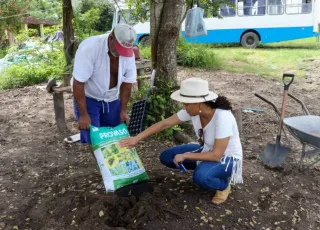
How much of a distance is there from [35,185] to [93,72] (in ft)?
4.40

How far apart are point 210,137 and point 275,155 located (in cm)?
127

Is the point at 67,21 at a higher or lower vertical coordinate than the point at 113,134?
higher

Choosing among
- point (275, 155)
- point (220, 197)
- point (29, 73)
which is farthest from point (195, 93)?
point (29, 73)

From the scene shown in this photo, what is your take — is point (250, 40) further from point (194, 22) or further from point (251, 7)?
point (194, 22)

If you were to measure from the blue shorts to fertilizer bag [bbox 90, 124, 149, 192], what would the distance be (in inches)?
9.8

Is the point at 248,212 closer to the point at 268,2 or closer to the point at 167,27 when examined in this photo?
the point at 167,27

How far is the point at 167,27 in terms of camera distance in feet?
13.9

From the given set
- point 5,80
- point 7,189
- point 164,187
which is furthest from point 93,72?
point 5,80

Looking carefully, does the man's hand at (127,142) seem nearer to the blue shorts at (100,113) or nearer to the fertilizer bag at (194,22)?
the blue shorts at (100,113)

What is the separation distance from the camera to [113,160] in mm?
2732

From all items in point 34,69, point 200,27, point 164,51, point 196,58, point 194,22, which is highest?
point 194,22

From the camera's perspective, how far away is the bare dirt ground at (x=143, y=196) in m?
2.61

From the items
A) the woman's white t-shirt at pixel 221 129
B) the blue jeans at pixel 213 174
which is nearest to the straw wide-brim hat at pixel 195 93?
the woman's white t-shirt at pixel 221 129

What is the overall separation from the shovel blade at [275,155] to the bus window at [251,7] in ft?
38.1
